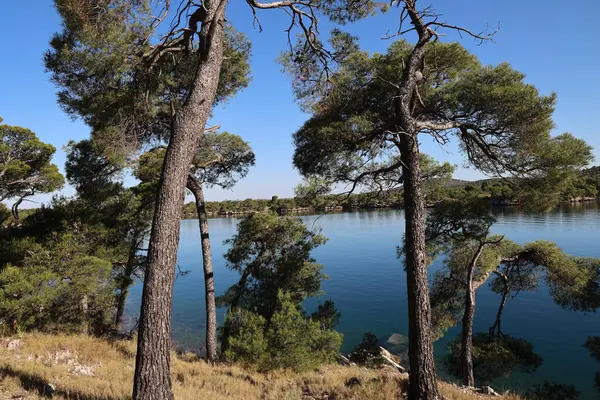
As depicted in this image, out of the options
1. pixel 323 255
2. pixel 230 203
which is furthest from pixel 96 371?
pixel 230 203

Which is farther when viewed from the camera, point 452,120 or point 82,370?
point 452,120

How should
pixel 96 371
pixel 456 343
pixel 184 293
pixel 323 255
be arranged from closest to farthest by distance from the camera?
pixel 96 371, pixel 456 343, pixel 184 293, pixel 323 255

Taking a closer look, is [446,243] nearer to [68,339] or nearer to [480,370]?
[480,370]

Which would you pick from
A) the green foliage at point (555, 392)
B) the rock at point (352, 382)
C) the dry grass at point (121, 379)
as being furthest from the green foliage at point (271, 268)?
the green foliage at point (555, 392)

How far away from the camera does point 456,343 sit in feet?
39.2

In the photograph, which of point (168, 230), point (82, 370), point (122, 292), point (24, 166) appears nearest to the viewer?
point (168, 230)

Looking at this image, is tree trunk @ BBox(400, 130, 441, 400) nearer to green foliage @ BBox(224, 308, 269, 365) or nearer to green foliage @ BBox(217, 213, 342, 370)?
green foliage @ BBox(224, 308, 269, 365)

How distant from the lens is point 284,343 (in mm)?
8477

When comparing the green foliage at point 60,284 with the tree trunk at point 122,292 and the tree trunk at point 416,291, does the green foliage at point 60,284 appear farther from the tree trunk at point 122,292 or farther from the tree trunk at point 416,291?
the tree trunk at point 416,291

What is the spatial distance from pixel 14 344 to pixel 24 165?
12200 mm

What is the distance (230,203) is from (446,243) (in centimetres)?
8992

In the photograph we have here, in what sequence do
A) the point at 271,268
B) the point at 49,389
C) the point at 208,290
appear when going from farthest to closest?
the point at 271,268, the point at 208,290, the point at 49,389

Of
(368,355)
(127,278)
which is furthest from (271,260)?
(368,355)

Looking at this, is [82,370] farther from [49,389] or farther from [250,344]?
[250,344]
